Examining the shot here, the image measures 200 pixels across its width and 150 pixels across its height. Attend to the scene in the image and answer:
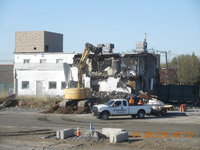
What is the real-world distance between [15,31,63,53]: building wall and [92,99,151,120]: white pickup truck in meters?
30.3

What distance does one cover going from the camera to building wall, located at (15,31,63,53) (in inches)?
2202

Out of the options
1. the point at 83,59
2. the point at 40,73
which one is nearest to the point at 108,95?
the point at 83,59

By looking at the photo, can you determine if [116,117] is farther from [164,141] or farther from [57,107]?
[164,141]

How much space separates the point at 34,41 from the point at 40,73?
24.9ft

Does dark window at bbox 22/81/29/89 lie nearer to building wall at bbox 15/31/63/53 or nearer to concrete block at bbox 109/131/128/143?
building wall at bbox 15/31/63/53

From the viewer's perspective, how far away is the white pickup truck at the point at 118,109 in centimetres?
2792

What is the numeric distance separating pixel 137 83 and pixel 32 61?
18.8 metres

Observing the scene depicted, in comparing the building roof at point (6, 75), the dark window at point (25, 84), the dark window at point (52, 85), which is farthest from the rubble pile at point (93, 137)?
the building roof at point (6, 75)

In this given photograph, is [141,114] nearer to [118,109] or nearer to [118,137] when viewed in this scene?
[118,109]

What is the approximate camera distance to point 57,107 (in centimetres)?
3547

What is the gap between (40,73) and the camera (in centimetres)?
5131

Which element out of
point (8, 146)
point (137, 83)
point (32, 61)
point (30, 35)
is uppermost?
point (30, 35)

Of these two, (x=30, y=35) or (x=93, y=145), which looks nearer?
(x=93, y=145)

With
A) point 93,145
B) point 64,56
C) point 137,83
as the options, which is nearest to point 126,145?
point 93,145
